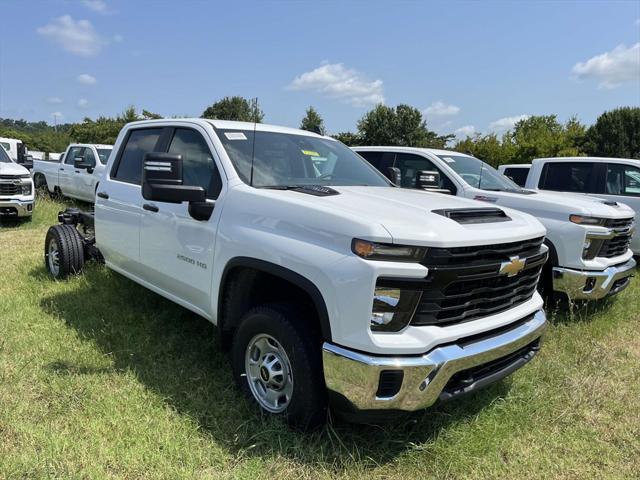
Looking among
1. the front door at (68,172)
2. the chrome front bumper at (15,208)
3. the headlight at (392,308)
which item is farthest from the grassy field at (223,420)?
the front door at (68,172)

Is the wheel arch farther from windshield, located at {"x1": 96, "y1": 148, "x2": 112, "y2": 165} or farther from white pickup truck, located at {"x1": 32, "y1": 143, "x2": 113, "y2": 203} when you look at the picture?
windshield, located at {"x1": 96, "y1": 148, "x2": 112, "y2": 165}

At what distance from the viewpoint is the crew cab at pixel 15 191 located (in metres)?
9.93

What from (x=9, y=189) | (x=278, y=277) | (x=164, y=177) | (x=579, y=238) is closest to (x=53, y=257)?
(x=164, y=177)

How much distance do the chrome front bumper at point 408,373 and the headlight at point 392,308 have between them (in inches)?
6.2

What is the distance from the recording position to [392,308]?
2439 millimetres

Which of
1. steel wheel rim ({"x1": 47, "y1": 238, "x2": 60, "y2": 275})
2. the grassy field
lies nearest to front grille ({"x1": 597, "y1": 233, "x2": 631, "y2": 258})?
the grassy field

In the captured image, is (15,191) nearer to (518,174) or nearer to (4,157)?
(4,157)

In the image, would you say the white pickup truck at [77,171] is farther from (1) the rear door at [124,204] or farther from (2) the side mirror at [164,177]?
(2) the side mirror at [164,177]

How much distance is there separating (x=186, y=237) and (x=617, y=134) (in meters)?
37.2

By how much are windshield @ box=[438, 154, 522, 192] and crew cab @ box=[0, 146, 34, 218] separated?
27.6ft

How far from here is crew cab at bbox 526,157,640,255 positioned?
765 centimetres

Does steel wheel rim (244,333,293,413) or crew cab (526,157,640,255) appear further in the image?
crew cab (526,157,640,255)

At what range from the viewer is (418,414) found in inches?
127

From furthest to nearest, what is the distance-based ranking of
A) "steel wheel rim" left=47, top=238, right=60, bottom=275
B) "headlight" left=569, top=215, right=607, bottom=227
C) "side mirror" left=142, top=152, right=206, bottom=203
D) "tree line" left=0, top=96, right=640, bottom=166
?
1. "tree line" left=0, top=96, right=640, bottom=166
2. "steel wheel rim" left=47, top=238, right=60, bottom=275
3. "headlight" left=569, top=215, right=607, bottom=227
4. "side mirror" left=142, top=152, right=206, bottom=203
